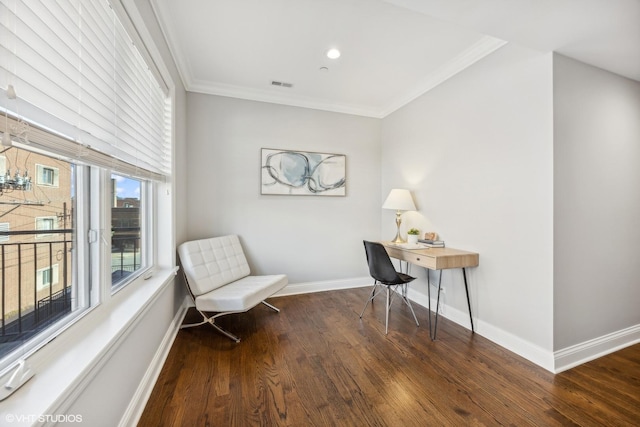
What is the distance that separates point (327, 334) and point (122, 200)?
1997 mm

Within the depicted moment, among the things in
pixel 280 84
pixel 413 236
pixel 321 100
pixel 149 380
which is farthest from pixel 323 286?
pixel 280 84

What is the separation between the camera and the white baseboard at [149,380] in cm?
142

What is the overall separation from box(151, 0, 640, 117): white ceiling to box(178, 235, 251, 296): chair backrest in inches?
71.5

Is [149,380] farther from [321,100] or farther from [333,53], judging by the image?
[321,100]

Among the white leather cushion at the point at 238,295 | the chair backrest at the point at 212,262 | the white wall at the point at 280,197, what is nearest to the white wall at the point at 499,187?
the white wall at the point at 280,197

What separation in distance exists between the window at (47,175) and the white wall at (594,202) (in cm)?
293

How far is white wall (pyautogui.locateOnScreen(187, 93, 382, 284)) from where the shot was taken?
3215 mm

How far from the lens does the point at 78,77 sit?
1109mm

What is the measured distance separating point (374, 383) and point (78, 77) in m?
2.32

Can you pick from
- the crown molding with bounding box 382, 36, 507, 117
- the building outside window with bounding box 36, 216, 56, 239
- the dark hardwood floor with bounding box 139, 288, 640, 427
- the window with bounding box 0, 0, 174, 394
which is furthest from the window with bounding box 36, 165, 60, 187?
the crown molding with bounding box 382, 36, 507, 117

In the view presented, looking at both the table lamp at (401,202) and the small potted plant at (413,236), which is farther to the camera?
the table lamp at (401,202)

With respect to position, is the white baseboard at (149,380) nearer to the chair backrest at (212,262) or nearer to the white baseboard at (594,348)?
the chair backrest at (212,262)

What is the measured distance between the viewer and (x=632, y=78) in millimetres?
2307

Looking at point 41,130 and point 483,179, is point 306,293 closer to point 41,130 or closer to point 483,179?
point 483,179
